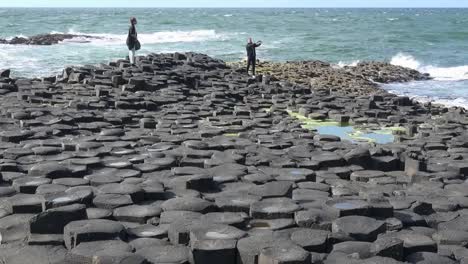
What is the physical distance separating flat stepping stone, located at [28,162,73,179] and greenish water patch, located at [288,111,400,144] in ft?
16.5

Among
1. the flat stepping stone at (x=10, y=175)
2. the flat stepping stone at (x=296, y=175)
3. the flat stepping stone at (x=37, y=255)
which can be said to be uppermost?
the flat stepping stone at (x=10, y=175)

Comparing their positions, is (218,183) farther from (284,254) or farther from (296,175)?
(284,254)

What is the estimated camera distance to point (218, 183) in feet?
22.4

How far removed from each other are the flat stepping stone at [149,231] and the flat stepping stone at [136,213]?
0.20m

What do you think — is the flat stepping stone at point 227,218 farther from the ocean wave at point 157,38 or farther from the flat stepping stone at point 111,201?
the ocean wave at point 157,38

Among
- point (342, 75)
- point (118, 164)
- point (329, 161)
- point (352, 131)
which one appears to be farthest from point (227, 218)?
point (342, 75)

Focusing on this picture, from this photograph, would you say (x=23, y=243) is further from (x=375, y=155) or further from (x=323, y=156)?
(x=375, y=155)

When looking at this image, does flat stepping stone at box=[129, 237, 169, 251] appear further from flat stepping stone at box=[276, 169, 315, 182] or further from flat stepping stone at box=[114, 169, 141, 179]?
flat stepping stone at box=[276, 169, 315, 182]

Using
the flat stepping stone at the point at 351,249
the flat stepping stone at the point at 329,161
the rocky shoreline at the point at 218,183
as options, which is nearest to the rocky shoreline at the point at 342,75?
the rocky shoreline at the point at 218,183

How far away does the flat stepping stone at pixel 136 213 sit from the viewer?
5.62m

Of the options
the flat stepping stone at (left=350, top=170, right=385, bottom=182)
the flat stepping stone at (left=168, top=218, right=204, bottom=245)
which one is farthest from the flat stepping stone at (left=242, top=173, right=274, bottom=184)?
the flat stepping stone at (left=168, top=218, right=204, bottom=245)

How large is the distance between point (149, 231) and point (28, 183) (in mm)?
1878

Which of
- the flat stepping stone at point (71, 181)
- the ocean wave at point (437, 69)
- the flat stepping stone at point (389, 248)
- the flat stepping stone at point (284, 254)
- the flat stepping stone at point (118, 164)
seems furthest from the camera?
the ocean wave at point (437, 69)

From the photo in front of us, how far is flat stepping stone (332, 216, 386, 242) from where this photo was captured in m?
5.23
